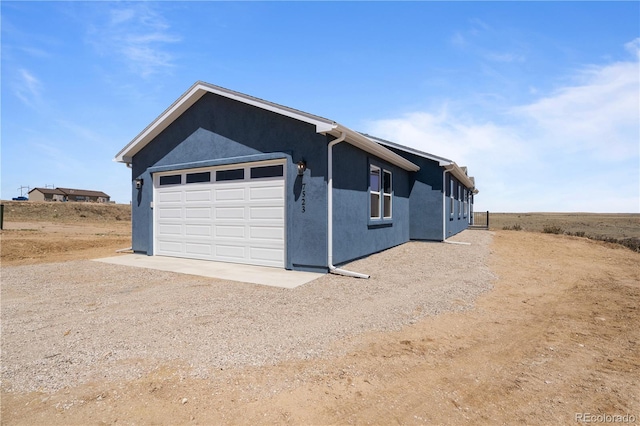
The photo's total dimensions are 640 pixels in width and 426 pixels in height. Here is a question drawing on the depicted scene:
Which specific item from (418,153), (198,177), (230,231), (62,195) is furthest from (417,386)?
(62,195)

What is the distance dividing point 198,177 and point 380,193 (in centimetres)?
572

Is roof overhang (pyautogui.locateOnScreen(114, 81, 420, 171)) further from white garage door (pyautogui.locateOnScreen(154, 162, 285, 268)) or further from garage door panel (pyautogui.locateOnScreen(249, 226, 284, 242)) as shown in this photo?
garage door panel (pyautogui.locateOnScreen(249, 226, 284, 242))

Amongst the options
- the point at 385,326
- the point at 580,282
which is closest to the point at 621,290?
the point at 580,282

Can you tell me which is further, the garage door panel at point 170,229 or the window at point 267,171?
the garage door panel at point 170,229

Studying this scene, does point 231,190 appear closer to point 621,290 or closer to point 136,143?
point 136,143

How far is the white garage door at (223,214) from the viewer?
8141 mm

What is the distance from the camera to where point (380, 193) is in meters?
10.3

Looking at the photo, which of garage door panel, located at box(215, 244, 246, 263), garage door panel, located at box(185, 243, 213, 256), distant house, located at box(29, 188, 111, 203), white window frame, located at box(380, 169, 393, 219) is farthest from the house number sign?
distant house, located at box(29, 188, 111, 203)

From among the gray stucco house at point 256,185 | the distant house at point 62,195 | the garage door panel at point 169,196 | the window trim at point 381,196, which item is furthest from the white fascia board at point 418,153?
the distant house at point 62,195

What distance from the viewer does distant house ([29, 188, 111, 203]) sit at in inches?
2918

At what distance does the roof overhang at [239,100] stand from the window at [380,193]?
54 cm

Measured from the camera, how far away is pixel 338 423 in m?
2.30

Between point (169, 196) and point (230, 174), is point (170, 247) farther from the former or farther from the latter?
point (230, 174)

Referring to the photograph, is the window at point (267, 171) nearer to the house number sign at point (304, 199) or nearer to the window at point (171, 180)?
the house number sign at point (304, 199)
